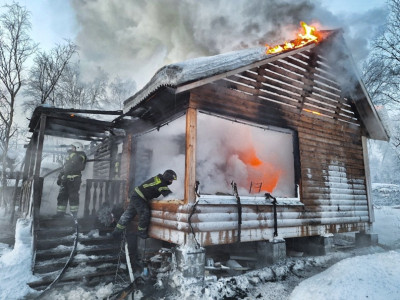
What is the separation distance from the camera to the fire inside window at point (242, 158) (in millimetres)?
8110

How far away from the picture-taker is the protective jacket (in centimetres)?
627

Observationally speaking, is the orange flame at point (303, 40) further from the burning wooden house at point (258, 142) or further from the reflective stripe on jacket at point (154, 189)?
the reflective stripe on jacket at point (154, 189)

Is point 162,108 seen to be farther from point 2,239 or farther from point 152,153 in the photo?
point 2,239

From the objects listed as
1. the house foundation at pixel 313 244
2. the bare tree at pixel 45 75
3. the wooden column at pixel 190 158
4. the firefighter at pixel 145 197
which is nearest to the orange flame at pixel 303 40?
the wooden column at pixel 190 158

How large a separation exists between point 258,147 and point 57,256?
694cm

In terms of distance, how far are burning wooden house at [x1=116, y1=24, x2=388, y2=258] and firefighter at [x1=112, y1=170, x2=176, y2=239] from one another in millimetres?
223

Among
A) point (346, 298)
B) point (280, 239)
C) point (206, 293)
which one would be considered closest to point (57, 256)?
point (206, 293)

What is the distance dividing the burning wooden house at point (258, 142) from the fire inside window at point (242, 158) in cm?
4

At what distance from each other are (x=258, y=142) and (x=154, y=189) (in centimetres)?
443

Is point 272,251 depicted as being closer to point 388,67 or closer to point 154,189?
point 154,189

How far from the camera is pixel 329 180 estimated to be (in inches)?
317

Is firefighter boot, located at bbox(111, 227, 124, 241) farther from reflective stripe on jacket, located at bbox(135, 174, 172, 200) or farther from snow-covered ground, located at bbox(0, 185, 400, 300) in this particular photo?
snow-covered ground, located at bbox(0, 185, 400, 300)

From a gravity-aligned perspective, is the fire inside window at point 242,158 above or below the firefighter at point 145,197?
above

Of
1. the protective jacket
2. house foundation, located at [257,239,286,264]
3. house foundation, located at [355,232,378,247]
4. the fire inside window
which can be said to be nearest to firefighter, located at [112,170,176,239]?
the protective jacket
